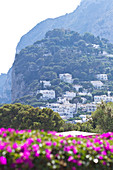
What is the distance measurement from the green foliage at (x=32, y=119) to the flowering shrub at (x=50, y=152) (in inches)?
1529

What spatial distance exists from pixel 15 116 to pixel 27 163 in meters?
47.2

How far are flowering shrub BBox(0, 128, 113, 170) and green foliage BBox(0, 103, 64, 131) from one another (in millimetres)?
38835

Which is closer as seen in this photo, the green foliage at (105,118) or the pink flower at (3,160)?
the pink flower at (3,160)

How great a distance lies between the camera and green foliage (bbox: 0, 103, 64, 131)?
48.8 m

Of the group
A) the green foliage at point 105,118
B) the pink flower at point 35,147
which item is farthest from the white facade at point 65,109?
the pink flower at point 35,147

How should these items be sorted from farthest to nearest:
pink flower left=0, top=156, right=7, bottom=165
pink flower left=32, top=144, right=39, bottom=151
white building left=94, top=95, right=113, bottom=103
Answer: white building left=94, top=95, right=113, bottom=103 < pink flower left=32, top=144, right=39, bottom=151 < pink flower left=0, top=156, right=7, bottom=165

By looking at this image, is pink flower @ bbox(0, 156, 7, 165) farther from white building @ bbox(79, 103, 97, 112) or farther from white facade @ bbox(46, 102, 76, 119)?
white building @ bbox(79, 103, 97, 112)

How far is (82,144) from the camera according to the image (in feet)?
27.2

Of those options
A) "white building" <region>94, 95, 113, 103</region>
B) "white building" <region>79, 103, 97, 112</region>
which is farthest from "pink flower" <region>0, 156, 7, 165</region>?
"white building" <region>94, 95, 113, 103</region>

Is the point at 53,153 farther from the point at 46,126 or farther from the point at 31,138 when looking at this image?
the point at 46,126

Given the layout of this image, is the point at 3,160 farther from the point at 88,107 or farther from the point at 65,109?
the point at 88,107

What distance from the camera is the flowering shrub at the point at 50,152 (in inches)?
287

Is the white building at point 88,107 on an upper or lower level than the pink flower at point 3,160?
upper

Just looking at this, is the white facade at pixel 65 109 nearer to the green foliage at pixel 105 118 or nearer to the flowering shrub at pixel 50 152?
the green foliage at pixel 105 118
